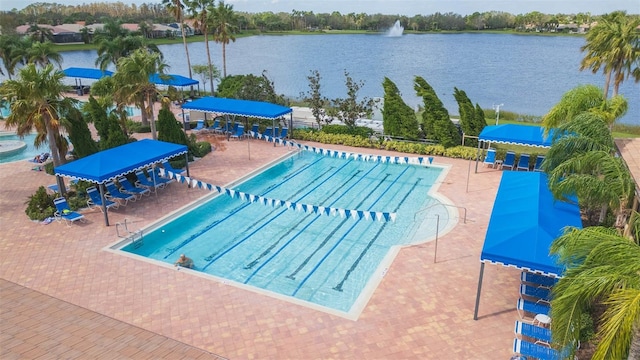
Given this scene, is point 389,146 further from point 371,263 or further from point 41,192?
point 41,192

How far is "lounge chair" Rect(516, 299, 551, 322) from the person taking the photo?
10461mm

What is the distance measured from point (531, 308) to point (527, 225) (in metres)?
1.96

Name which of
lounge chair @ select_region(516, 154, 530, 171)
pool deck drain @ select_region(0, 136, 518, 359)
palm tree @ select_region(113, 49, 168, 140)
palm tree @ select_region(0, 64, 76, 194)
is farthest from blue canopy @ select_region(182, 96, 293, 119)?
lounge chair @ select_region(516, 154, 530, 171)

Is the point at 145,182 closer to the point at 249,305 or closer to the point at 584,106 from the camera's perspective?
the point at 249,305

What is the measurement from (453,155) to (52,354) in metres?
19.4

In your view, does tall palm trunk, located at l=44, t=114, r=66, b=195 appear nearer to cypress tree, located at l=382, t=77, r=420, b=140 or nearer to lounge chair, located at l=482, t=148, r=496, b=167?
cypress tree, located at l=382, t=77, r=420, b=140

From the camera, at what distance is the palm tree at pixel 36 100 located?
1666cm

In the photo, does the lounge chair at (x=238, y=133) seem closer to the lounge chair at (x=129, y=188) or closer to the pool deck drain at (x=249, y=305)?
the lounge chair at (x=129, y=188)

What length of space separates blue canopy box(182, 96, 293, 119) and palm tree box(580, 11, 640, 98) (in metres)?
16.0

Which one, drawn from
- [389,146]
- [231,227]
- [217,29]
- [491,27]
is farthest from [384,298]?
[491,27]

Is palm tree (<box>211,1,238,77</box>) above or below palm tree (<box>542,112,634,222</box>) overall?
above

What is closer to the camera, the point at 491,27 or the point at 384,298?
the point at 384,298

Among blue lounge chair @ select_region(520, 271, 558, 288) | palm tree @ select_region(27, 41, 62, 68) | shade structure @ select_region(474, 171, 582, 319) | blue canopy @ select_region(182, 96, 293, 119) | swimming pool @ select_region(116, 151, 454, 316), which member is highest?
palm tree @ select_region(27, 41, 62, 68)

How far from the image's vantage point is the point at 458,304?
11.6 metres
